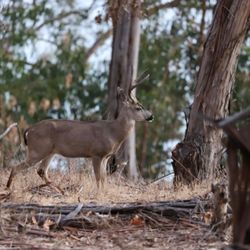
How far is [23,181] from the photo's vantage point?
40.9ft

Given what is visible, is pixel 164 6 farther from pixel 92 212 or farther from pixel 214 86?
pixel 92 212

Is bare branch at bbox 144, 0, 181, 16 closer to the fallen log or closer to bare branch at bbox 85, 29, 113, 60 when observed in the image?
bare branch at bbox 85, 29, 113, 60

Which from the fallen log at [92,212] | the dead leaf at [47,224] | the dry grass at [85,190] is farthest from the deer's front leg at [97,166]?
the dead leaf at [47,224]

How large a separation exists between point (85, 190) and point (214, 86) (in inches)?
132

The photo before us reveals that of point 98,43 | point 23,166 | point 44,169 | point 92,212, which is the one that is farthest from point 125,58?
point 92,212

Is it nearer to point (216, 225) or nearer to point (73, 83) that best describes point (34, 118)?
point (73, 83)

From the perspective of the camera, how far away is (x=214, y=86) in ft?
44.7

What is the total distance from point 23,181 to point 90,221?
4032 mm

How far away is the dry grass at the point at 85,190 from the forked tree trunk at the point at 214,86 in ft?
2.27

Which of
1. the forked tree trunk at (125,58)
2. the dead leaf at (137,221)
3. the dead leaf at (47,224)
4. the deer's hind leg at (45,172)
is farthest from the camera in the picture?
the forked tree trunk at (125,58)

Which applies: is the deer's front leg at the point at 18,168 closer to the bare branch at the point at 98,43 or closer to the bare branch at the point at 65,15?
the bare branch at the point at 98,43

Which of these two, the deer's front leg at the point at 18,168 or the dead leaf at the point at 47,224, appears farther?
the deer's front leg at the point at 18,168

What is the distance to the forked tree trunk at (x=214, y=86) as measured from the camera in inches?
520

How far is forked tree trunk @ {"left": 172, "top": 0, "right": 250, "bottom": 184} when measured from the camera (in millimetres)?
13211
